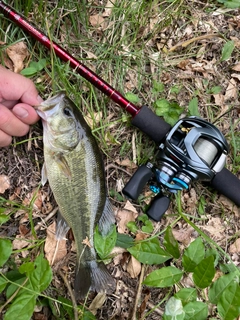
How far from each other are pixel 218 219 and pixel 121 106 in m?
1.51

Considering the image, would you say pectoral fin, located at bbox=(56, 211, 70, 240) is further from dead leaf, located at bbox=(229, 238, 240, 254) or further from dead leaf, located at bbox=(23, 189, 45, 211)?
dead leaf, located at bbox=(229, 238, 240, 254)

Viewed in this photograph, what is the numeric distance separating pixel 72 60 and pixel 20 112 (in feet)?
2.26

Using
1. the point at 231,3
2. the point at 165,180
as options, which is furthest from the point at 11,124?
the point at 231,3

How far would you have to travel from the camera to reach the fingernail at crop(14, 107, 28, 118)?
9.56 ft

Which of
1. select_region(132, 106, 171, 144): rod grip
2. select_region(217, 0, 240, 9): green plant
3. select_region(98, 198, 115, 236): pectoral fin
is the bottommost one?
select_region(98, 198, 115, 236): pectoral fin

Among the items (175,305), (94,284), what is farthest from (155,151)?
(175,305)

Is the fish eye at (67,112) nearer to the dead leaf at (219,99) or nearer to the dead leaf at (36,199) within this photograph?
the dead leaf at (36,199)

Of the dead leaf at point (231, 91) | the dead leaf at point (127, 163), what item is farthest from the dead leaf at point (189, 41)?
the dead leaf at point (127, 163)

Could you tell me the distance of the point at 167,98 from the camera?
369 centimetres

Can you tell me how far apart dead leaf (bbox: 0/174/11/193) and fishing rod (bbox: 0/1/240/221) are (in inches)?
40.8

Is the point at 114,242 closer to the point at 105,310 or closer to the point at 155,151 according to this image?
the point at 105,310

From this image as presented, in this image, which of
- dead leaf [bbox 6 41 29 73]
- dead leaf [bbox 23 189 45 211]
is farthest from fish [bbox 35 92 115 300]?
dead leaf [bbox 6 41 29 73]

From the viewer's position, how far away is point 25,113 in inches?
116

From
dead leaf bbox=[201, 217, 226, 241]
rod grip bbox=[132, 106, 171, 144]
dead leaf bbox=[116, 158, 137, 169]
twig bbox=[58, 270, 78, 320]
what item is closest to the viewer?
twig bbox=[58, 270, 78, 320]
